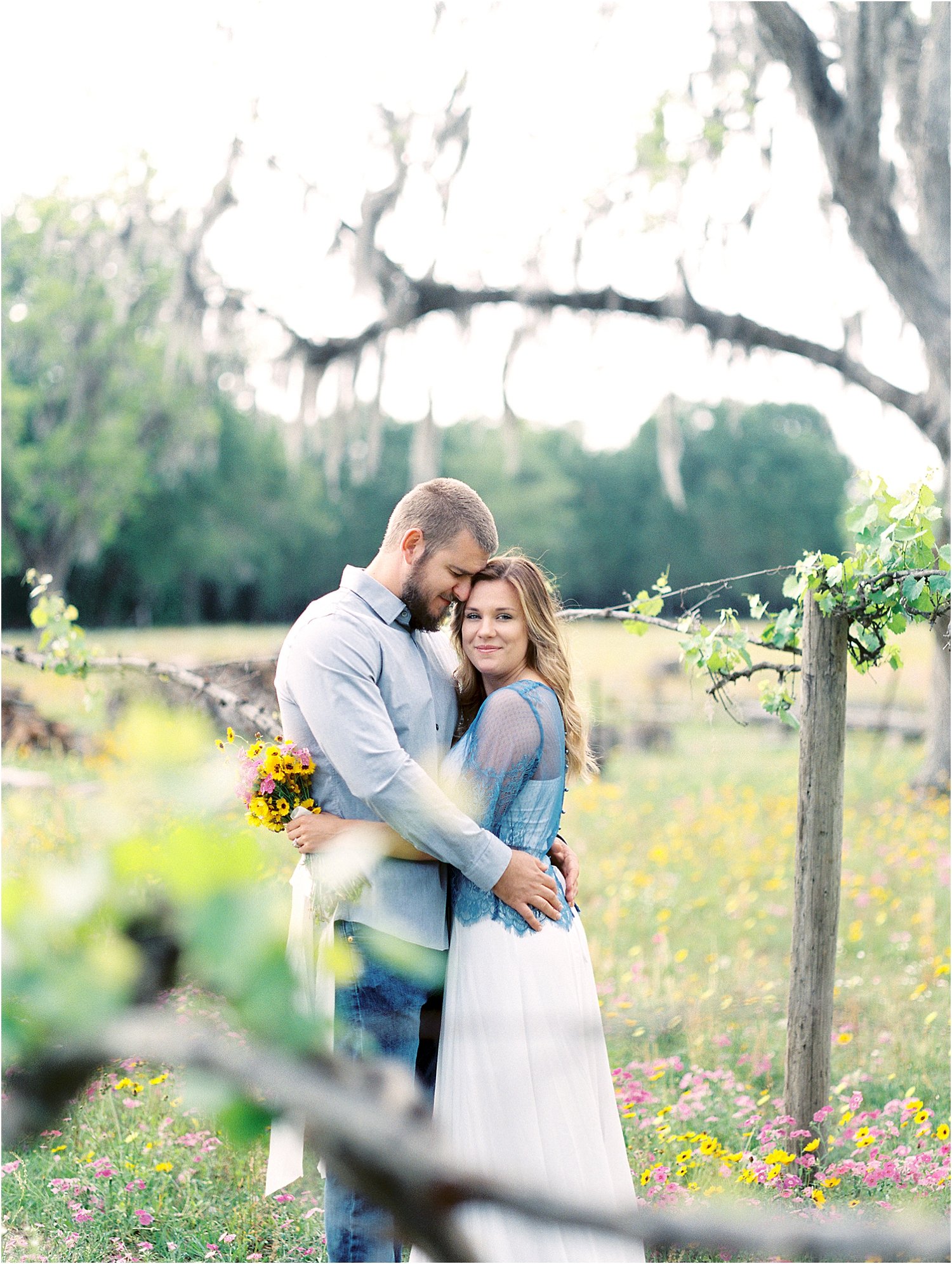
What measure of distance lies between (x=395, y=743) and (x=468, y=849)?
1.06 ft

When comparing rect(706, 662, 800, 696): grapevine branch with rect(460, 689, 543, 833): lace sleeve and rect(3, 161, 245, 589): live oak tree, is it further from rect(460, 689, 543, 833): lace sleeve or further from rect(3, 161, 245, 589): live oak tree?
rect(3, 161, 245, 589): live oak tree

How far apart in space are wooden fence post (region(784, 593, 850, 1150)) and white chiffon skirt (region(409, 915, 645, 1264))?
957 mm

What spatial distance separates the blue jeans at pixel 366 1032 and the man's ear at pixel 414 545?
100cm

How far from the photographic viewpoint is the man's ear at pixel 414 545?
2812 mm

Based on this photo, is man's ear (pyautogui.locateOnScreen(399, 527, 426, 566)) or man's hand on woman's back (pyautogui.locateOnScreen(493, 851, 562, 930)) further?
man's ear (pyautogui.locateOnScreen(399, 527, 426, 566))

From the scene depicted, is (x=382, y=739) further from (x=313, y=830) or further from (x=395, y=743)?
(x=313, y=830)

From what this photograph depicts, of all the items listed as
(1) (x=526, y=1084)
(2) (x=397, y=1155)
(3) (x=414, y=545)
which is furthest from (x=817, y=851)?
(2) (x=397, y=1155)

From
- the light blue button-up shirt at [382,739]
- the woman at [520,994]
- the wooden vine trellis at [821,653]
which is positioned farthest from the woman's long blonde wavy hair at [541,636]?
the wooden vine trellis at [821,653]

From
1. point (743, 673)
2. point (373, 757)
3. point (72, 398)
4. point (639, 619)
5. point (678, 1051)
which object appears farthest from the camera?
point (72, 398)

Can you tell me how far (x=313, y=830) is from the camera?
2566mm

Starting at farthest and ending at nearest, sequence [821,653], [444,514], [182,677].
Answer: [182,677] → [821,653] → [444,514]

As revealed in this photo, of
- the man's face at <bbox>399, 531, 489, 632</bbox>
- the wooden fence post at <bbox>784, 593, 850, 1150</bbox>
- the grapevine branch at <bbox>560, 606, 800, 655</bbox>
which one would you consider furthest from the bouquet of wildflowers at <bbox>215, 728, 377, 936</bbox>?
the wooden fence post at <bbox>784, 593, 850, 1150</bbox>

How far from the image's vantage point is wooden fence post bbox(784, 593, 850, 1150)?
10.8 feet

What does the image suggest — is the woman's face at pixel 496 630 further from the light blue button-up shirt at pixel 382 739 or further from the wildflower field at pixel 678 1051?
the wildflower field at pixel 678 1051
